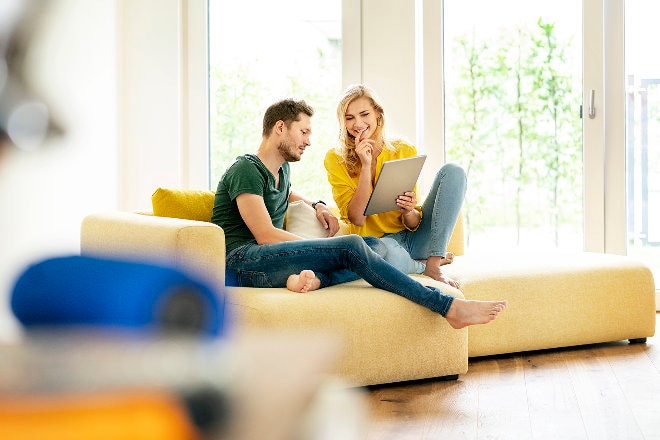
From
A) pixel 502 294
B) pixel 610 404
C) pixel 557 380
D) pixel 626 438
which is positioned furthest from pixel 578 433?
pixel 502 294

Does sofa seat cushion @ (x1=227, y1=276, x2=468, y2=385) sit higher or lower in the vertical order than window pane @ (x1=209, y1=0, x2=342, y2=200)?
lower

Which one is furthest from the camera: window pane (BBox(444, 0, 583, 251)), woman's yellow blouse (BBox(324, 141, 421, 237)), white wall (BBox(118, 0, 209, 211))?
window pane (BBox(444, 0, 583, 251))

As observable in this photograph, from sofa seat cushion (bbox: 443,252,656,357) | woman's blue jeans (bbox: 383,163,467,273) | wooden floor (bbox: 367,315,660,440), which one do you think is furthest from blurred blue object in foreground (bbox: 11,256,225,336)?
sofa seat cushion (bbox: 443,252,656,357)

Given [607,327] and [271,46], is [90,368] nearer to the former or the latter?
[607,327]

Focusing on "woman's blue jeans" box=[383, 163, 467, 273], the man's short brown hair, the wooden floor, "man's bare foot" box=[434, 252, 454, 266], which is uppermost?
the man's short brown hair

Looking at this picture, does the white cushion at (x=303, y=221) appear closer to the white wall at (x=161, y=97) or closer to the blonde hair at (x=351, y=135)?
the blonde hair at (x=351, y=135)

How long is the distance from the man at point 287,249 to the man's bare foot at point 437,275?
318 millimetres

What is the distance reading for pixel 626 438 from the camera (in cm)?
228

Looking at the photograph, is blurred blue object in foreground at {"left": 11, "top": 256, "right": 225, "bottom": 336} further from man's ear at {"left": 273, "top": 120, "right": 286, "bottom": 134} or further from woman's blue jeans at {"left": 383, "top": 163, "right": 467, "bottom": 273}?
woman's blue jeans at {"left": 383, "top": 163, "right": 467, "bottom": 273}

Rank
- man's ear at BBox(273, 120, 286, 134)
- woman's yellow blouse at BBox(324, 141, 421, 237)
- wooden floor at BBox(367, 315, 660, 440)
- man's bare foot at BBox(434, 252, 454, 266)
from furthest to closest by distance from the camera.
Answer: woman's yellow blouse at BBox(324, 141, 421, 237) < man's bare foot at BBox(434, 252, 454, 266) < man's ear at BBox(273, 120, 286, 134) < wooden floor at BBox(367, 315, 660, 440)

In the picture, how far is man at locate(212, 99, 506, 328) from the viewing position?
A: 2779 mm

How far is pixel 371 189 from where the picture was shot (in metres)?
3.32

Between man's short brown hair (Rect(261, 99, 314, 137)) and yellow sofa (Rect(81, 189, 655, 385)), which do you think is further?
man's short brown hair (Rect(261, 99, 314, 137))

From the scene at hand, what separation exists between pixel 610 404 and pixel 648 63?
102 inches
